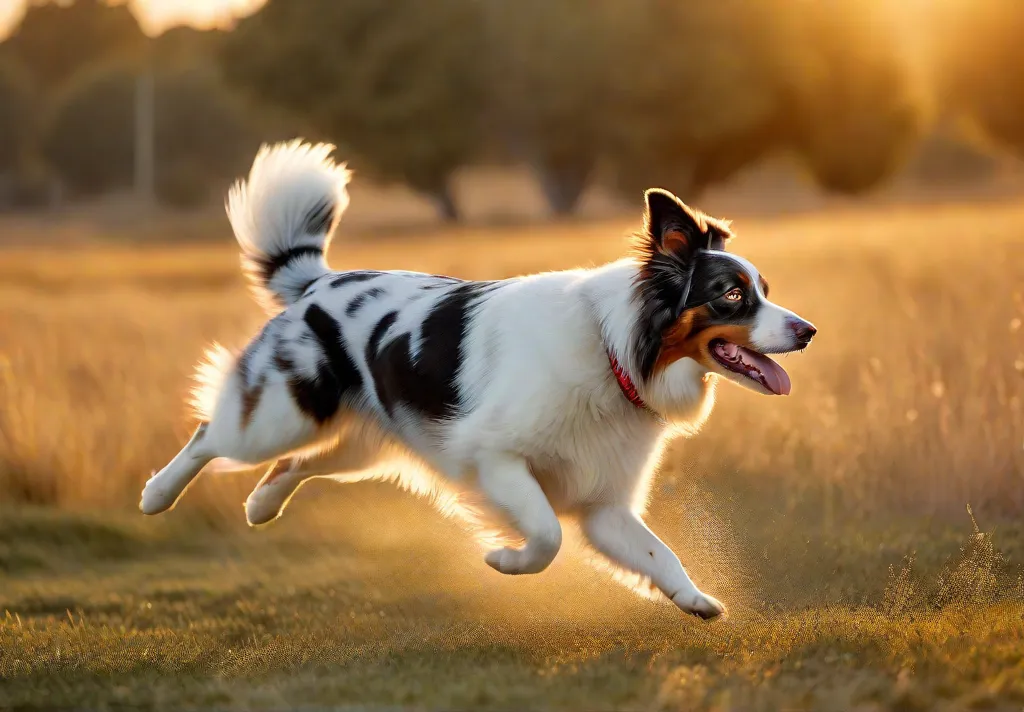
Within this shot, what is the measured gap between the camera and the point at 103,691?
469 centimetres

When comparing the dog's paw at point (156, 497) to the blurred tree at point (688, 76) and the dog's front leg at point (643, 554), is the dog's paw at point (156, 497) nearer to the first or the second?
the dog's front leg at point (643, 554)

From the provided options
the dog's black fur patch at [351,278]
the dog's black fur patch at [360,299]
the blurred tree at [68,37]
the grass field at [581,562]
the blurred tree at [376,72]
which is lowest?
the grass field at [581,562]

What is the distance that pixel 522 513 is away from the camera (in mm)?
4973

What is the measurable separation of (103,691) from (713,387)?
104 inches

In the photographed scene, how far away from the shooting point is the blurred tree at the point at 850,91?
44.4 m

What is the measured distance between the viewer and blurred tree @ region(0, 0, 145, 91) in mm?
77312

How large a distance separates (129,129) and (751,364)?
61475 millimetres

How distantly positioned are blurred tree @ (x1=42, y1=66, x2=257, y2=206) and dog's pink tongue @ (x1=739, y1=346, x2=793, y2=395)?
57471 millimetres

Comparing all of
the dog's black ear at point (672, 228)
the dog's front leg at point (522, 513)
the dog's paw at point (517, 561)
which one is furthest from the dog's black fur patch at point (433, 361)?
the dog's black ear at point (672, 228)

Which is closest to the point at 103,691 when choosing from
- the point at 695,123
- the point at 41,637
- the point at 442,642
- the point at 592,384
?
the point at 41,637

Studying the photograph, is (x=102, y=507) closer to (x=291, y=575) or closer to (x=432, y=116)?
(x=291, y=575)

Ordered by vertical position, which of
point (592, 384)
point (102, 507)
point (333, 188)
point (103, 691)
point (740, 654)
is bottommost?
point (102, 507)

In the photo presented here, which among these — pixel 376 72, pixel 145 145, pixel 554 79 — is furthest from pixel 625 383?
pixel 145 145

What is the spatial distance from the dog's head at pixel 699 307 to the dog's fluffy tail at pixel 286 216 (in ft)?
6.89
